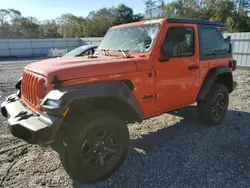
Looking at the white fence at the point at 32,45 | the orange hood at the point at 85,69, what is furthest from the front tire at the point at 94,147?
the white fence at the point at 32,45

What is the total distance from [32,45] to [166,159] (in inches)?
960

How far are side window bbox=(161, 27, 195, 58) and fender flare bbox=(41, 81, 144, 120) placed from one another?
3.01 ft

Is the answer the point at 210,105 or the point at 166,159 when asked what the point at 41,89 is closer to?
the point at 166,159

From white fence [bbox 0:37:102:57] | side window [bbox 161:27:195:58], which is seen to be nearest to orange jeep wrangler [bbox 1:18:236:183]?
side window [bbox 161:27:195:58]

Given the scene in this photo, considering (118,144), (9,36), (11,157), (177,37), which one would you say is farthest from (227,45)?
(9,36)

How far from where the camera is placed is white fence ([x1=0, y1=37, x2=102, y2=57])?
23219mm

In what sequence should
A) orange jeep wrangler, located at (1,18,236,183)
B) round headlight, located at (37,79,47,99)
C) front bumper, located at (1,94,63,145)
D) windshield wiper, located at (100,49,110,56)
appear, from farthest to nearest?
windshield wiper, located at (100,49,110,56), round headlight, located at (37,79,47,99), orange jeep wrangler, located at (1,18,236,183), front bumper, located at (1,94,63,145)

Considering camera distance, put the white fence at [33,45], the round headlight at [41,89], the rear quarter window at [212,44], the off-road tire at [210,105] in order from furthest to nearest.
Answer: the white fence at [33,45] < the off-road tire at [210,105] < the rear quarter window at [212,44] < the round headlight at [41,89]

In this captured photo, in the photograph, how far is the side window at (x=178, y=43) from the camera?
316 centimetres

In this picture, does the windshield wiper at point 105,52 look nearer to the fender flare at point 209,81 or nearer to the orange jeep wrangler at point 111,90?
the orange jeep wrangler at point 111,90

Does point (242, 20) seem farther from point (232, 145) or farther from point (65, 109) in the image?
point (65, 109)

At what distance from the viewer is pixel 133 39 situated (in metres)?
3.52

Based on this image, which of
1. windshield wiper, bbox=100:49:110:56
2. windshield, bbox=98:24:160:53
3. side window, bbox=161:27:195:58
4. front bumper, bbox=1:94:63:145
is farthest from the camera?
windshield wiper, bbox=100:49:110:56

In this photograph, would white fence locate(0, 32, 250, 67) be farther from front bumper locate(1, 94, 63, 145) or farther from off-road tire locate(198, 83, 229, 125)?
front bumper locate(1, 94, 63, 145)
